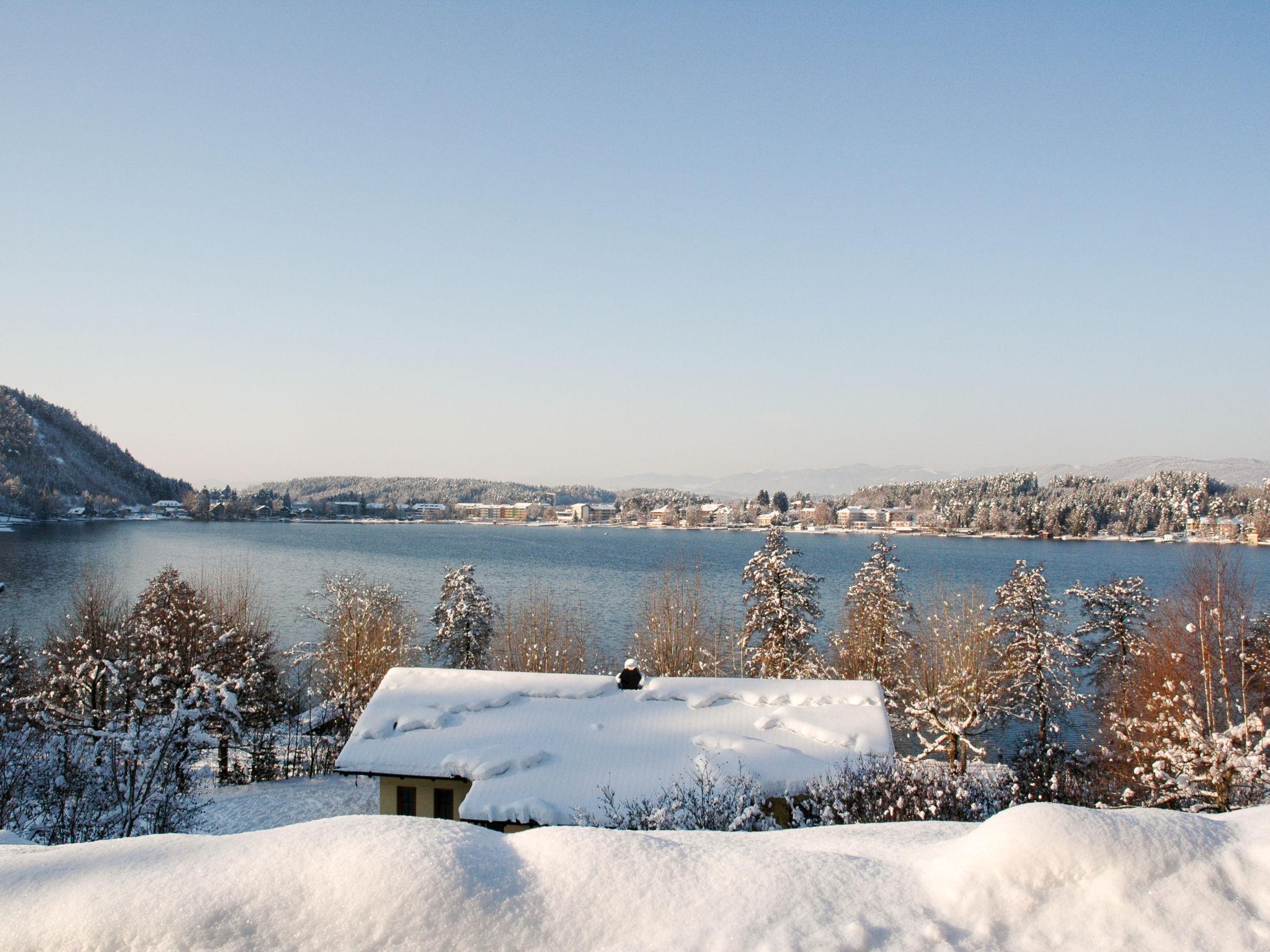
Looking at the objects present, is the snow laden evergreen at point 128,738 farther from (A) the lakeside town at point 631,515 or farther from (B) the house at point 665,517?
(B) the house at point 665,517

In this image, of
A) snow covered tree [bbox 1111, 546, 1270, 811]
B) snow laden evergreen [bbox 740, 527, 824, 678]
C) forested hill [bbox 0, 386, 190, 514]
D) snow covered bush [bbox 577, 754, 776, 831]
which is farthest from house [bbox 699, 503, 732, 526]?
snow covered bush [bbox 577, 754, 776, 831]

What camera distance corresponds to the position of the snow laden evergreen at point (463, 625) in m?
30.3

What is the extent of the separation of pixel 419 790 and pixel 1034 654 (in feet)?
67.3

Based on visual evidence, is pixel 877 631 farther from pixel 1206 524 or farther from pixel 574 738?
pixel 1206 524

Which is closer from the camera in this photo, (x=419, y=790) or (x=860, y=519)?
(x=419, y=790)

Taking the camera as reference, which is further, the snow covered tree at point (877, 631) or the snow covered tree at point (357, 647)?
the snow covered tree at point (877, 631)

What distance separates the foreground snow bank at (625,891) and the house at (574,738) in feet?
28.2

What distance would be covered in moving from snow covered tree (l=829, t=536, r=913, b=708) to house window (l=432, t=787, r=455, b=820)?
17.6 metres

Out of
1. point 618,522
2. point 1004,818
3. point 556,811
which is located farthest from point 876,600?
point 618,522

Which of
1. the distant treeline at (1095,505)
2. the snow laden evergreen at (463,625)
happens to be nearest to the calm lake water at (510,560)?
the snow laden evergreen at (463,625)

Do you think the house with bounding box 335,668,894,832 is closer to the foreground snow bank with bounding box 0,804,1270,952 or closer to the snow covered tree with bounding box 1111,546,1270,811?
the snow covered tree with bounding box 1111,546,1270,811

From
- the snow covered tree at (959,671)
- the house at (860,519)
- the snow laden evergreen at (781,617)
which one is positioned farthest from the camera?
the house at (860,519)

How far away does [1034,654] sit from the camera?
2527cm

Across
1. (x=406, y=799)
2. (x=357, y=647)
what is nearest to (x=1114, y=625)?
(x=406, y=799)
